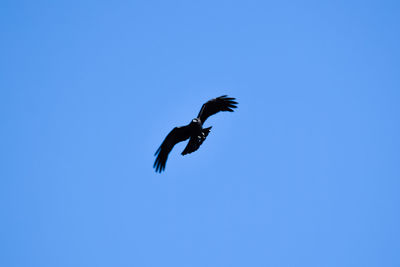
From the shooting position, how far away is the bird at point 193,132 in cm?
816

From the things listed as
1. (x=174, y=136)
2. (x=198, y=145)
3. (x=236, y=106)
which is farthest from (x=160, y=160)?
(x=236, y=106)

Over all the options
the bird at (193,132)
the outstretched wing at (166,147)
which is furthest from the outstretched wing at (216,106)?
the outstretched wing at (166,147)

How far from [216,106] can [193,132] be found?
1267mm

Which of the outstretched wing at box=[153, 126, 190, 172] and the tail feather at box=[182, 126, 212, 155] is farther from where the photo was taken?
the outstretched wing at box=[153, 126, 190, 172]

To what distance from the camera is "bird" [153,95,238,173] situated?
8.16m

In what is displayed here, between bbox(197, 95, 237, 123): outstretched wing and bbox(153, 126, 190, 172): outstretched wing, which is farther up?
bbox(197, 95, 237, 123): outstretched wing

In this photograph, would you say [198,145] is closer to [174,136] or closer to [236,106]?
[174,136]

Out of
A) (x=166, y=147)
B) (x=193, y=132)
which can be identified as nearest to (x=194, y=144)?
(x=193, y=132)

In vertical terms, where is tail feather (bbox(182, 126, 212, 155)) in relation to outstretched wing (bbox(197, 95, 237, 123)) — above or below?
below

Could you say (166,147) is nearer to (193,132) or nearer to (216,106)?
(193,132)

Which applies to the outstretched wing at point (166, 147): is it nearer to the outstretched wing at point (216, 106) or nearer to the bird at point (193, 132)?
the bird at point (193, 132)

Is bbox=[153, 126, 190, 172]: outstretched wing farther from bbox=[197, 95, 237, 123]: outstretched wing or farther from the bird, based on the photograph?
bbox=[197, 95, 237, 123]: outstretched wing

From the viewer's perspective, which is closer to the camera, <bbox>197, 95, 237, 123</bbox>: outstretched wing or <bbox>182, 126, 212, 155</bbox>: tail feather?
<bbox>182, 126, 212, 155</bbox>: tail feather

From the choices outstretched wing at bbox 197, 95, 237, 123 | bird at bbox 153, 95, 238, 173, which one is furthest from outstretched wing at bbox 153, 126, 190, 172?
outstretched wing at bbox 197, 95, 237, 123
